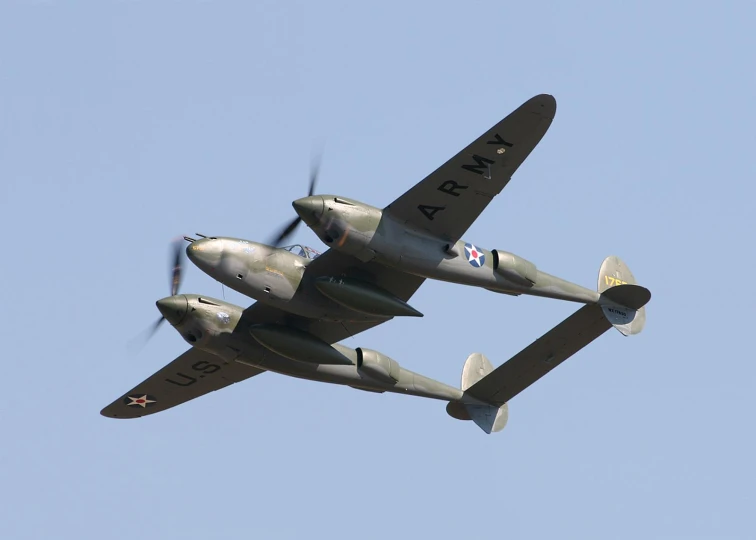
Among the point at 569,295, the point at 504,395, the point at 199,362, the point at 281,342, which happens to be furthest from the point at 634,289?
the point at 199,362

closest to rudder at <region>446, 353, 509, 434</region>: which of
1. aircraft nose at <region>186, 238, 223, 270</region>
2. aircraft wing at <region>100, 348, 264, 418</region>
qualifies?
aircraft wing at <region>100, 348, 264, 418</region>

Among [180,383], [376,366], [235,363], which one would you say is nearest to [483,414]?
[376,366]

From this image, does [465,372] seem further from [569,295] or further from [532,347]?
[569,295]

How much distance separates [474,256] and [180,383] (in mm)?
13526

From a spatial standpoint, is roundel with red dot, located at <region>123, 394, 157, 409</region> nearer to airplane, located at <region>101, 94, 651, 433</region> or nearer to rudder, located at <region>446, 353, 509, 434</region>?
airplane, located at <region>101, 94, 651, 433</region>

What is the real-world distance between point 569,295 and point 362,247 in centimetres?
790

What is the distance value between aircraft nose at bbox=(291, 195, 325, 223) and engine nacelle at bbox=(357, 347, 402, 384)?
300 inches

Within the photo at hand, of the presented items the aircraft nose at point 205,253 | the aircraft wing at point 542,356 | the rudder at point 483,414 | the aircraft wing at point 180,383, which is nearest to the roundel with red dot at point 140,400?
the aircraft wing at point 180,383

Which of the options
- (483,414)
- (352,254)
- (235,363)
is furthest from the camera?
(483,414)

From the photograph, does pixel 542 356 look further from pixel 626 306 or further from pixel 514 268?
pixel 514 268

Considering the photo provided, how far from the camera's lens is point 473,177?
41750 millimetres

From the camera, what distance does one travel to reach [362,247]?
4100cm

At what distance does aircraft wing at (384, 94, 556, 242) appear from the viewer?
4094 centimetres

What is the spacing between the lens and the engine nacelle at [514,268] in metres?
42.8
